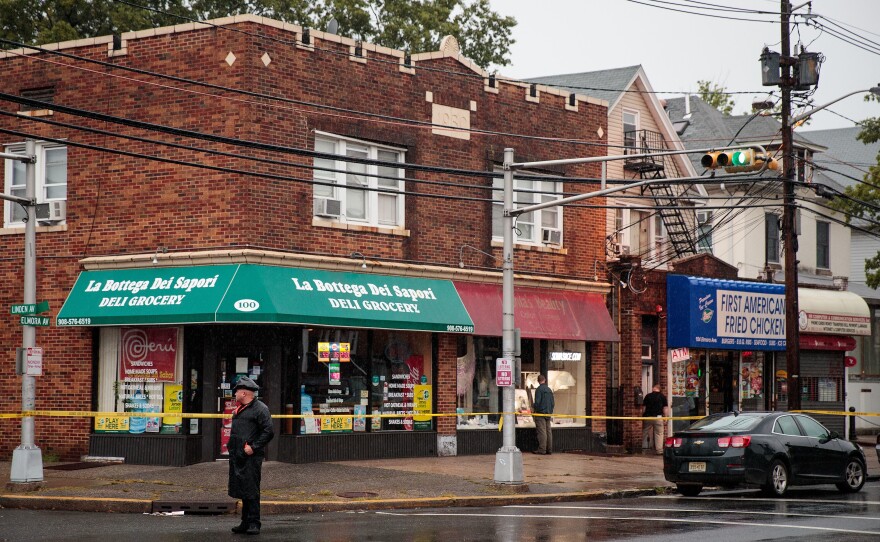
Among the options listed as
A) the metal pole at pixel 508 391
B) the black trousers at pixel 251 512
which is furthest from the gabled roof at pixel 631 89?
the black trousers at pixel 251 512

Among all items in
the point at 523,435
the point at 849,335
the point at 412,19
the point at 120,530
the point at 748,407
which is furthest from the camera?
the point at 412,19

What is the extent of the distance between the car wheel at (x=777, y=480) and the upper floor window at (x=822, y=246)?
22.5m

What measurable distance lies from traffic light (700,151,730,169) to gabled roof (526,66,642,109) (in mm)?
11411

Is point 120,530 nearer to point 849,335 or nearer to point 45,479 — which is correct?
point 45,479

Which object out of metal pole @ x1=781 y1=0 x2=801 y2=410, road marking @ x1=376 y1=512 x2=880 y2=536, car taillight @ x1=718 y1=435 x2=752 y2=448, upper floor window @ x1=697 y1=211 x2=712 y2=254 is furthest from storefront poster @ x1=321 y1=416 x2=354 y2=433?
upper floor window @ x1=697 y1=211 x2=712 y2=254

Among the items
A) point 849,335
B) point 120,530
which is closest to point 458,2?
point 849,335

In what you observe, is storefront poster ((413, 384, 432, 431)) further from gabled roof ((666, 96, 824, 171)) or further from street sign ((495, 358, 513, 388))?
gabled roof ((666, 96, 824, 171))

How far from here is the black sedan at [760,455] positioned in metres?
18.8

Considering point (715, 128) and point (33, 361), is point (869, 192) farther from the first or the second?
point (33, 361)

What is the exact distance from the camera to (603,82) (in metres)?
34.1

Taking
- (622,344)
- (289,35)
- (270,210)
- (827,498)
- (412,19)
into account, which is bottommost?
(827,498)

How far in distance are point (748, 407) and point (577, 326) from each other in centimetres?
821

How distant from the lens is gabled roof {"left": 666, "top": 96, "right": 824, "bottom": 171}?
39.7 m

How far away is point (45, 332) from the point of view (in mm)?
23609
